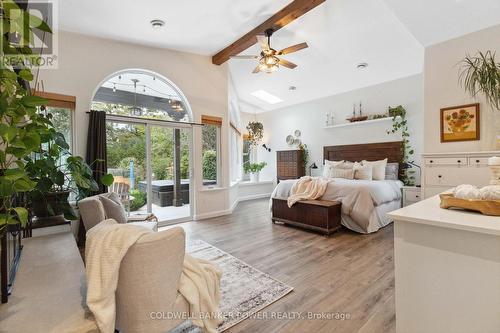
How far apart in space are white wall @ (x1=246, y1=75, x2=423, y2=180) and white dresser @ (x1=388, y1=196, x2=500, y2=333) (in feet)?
15.5

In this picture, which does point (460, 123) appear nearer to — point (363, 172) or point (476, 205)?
point (363, 172)

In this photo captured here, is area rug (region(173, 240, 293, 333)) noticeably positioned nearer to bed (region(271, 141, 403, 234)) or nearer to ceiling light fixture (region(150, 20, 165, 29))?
bed (region(271, 141, 403, 234))

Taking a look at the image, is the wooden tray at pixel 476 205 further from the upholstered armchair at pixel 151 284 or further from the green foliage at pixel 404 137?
the green foliage at pixel 404 137

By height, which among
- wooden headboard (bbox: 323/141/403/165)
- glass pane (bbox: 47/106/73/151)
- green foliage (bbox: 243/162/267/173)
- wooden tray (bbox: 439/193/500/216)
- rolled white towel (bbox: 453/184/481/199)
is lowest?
wooden tray (bbox: 439/193/500/216)

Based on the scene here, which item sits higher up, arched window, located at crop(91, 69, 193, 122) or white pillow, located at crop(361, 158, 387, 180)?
arched window, located at crop(91, 69, 193, 122)

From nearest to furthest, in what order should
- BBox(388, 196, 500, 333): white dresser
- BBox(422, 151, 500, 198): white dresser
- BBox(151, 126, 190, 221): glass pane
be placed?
BBox(388, 196, 500, 333): white dresser < BBox(422, 151, 500, 198): white dresser < BBox(151, 126, 190, 221): glass pane

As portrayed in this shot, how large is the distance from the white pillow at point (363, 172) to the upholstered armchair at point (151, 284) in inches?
177

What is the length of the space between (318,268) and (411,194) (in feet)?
10.5

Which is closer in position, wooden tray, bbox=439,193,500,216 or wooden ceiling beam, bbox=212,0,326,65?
wooden tray, bbox=439,193,500,216

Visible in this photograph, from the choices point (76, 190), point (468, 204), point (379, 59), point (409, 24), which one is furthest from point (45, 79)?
point (379, 59)

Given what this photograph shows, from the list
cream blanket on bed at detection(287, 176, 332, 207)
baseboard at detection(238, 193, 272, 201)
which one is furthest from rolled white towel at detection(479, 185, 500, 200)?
baseboard at detection(238, 193, 272, 201)

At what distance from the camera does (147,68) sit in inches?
165

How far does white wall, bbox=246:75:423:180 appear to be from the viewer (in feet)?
16.9

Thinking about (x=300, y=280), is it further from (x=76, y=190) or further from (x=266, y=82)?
(x=266, y=82)
